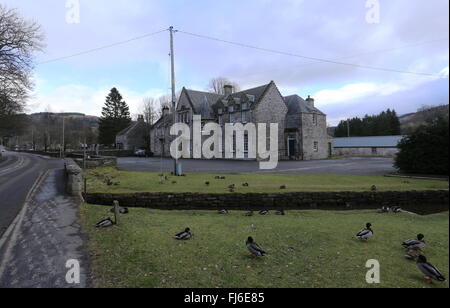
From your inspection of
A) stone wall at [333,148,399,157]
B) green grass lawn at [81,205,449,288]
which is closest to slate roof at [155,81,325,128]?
stone wall at [333,148,399,157]

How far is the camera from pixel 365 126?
7019 centimetres

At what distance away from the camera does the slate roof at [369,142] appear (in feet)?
156

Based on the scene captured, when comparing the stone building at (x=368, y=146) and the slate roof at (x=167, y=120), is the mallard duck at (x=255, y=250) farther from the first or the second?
the slate roof at (x=167, y=120)

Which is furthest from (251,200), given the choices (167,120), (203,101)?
(167,120)

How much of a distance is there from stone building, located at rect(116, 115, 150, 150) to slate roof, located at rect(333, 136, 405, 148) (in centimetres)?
4312

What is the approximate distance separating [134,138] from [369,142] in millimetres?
50134

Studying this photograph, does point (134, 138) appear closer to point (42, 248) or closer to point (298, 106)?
point (298, 106)

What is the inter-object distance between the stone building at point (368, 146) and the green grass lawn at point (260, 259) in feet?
136

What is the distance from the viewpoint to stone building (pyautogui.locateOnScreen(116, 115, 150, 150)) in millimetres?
65500

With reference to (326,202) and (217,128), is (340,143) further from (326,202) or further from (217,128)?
(326,202)

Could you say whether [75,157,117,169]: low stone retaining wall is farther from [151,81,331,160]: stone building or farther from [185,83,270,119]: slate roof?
[185,83,270,119]: slate roof
